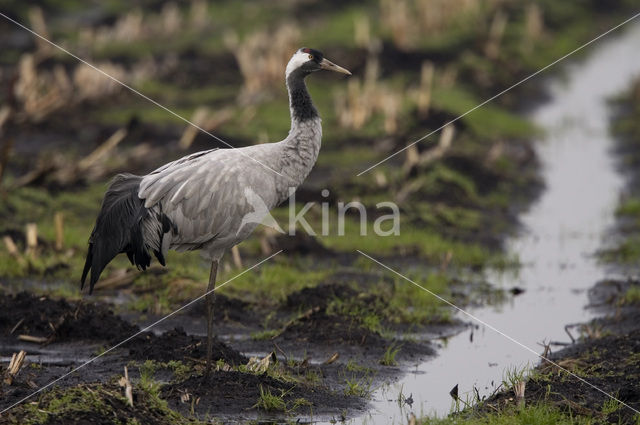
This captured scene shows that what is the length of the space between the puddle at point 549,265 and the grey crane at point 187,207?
1.73 meters

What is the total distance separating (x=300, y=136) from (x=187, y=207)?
1141 millimetres

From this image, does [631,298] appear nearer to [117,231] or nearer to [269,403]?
[269,403]

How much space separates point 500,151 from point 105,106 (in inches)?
293

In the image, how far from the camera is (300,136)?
316 inches

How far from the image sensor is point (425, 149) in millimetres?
15742

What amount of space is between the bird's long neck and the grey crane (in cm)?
14

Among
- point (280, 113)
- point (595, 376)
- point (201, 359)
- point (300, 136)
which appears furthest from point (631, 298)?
point (280, 113)

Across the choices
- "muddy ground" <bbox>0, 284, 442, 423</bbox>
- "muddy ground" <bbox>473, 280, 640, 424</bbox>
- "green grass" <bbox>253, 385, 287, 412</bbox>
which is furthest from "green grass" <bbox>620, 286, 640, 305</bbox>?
"green grass" <bbox>253, 385, 287, 412</bbox>

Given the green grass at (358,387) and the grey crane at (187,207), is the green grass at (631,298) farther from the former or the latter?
the grey crane at (187,207)

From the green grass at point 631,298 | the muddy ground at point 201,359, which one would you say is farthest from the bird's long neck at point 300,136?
the green grass at point 631,298

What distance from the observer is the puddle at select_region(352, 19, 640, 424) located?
8062 mm

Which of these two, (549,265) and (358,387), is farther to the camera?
(549,265)

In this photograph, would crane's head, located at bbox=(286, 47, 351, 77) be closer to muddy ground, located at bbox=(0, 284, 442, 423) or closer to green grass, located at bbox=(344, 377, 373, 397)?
muddy ground, located at bbox=(0, 284, 442, 423)

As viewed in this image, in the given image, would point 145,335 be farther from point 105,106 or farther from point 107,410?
point 105,106
